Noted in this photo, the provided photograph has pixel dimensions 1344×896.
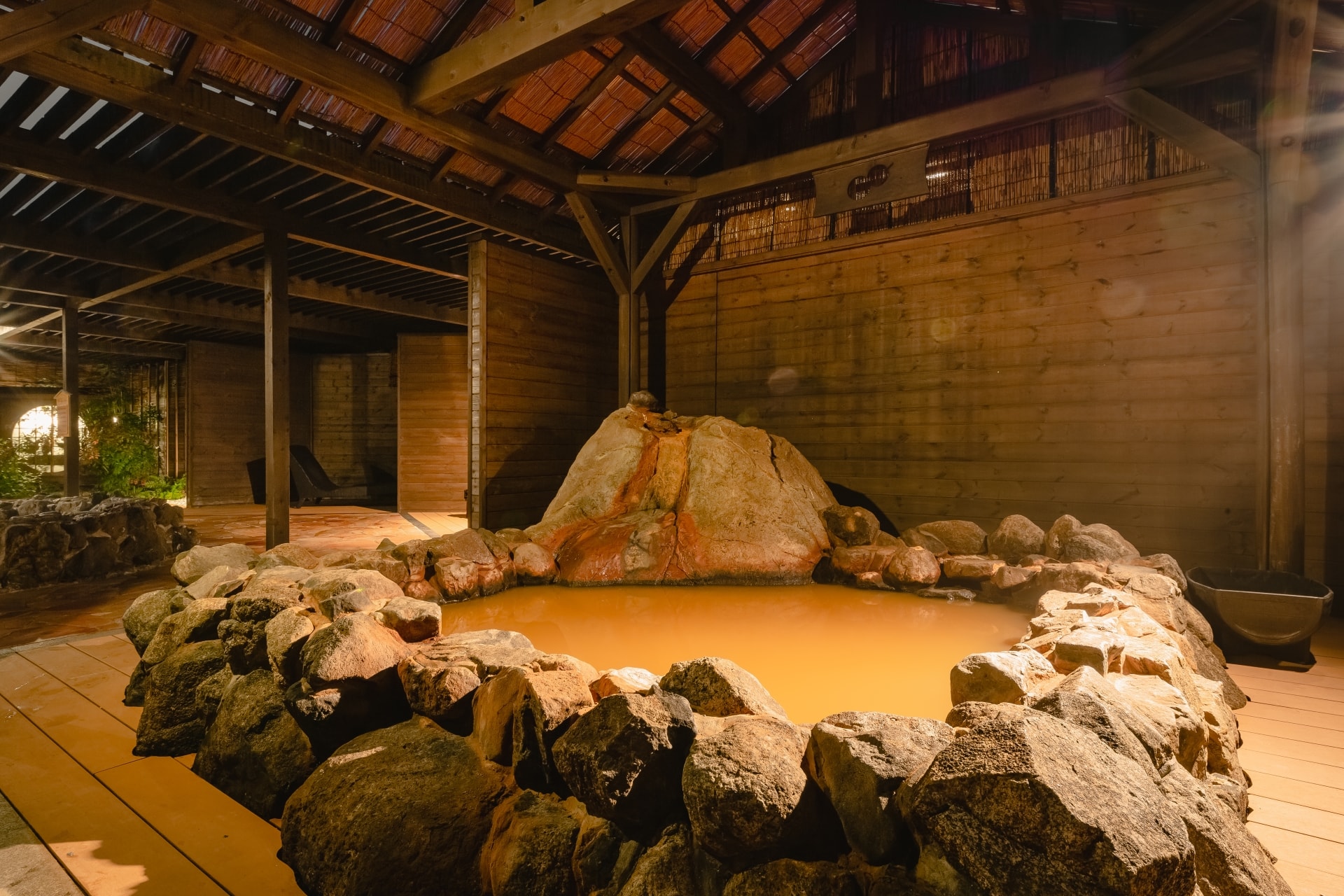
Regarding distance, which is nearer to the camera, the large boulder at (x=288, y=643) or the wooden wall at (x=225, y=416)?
the large boulder at (x=288, y=643)

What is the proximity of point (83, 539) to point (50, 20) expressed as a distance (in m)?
3.87

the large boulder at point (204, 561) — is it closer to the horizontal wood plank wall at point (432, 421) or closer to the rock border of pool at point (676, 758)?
the rock border of pool at point (676, 758)

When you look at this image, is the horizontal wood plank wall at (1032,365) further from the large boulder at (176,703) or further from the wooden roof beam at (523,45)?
the large boulder at (176,703)

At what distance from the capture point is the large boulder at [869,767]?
1281 mm

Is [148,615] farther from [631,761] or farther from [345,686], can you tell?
[631,761]

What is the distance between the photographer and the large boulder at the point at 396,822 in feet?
5.42

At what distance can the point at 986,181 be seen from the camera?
584 cm

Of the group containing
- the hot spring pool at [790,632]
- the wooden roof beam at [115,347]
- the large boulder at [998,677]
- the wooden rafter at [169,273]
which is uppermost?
the wooden rafter at [169,273]

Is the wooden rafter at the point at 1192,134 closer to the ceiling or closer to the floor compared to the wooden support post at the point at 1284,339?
closer to the ceiling

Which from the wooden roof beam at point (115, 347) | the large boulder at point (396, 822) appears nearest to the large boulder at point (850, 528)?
the large boulder at point (396, 822)

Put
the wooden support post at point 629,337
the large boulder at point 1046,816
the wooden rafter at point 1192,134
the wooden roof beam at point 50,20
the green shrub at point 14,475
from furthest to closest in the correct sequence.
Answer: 1. the green shrub at point 14,475
2. the wooden support post at point 629,337
3. the wooden rafter at point 1192,134
4. the wooden roof beam at point 50,20
5. the large boulder at point 1046,816

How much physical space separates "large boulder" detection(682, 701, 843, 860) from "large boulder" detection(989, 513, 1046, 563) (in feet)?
12.5

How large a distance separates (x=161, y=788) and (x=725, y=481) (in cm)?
374

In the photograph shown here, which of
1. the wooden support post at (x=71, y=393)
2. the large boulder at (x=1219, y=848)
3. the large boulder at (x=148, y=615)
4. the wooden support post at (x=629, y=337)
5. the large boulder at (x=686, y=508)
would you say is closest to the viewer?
the large boulder at (x=1219, y=848)
